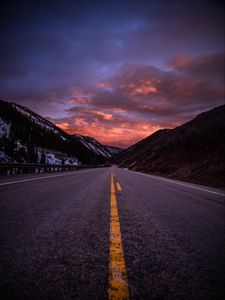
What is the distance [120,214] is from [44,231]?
165cm

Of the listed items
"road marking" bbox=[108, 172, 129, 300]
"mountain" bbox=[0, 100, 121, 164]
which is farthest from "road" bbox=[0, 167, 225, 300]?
"mountain" bbox=[0, 100, 121, 164]

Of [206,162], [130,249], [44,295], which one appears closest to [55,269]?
[44,295]

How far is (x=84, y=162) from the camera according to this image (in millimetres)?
143500

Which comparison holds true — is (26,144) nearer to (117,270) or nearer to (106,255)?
(106,255)

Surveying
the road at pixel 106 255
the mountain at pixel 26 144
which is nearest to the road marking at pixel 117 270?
the road at pixel 106 255

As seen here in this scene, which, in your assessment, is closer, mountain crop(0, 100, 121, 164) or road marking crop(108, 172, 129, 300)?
road marking crop(108, 172, 129, 300)

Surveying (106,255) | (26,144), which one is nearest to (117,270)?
(106,255)

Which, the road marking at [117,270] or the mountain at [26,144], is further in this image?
the mountain at [26,144]

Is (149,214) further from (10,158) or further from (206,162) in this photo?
(10,158)

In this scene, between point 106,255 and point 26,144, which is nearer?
point 106,255

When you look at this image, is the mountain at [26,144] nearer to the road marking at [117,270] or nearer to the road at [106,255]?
the road at [106,255]

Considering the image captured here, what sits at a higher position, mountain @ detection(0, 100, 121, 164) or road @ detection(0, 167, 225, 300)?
mountain @ detection(0, 100, 121, 164)

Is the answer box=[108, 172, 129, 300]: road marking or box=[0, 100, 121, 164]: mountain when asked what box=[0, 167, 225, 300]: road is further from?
box=[0, 100, 121, 164]: mountain

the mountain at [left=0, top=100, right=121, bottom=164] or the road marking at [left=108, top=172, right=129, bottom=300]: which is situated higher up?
the mountain at [left=0, top=100, right=121, bottom=164]
